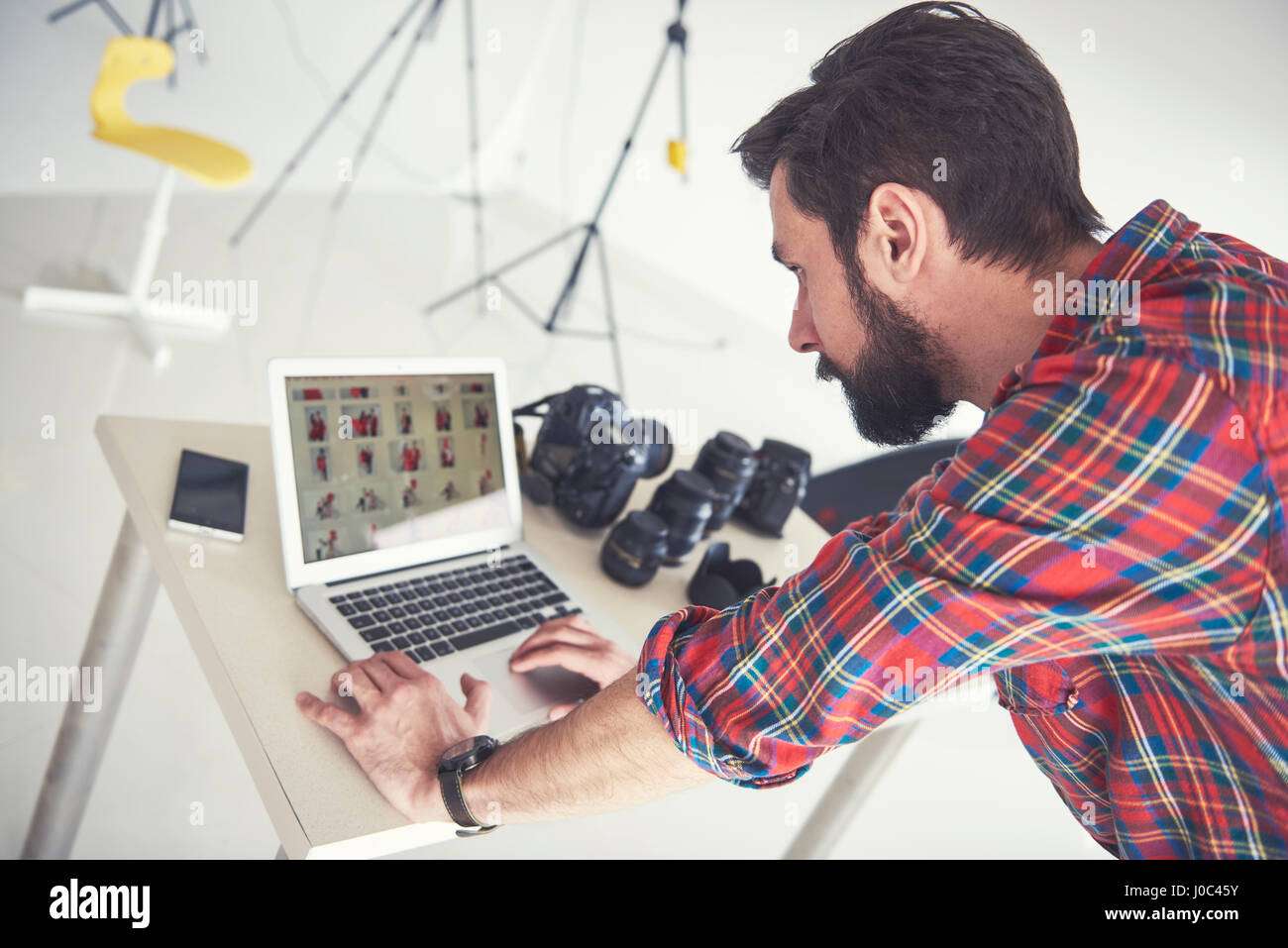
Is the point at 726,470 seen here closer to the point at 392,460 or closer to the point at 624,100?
the point at 392,460

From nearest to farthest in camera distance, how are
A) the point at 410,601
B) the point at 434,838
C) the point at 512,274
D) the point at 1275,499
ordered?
the point at 1275,499 < the point at 434,838 < the point at 410,601 < the point at 512,274

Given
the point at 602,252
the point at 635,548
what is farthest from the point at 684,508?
the point at 602,252

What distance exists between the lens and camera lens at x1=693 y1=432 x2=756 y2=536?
139cm

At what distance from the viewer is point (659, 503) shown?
4.26 feet

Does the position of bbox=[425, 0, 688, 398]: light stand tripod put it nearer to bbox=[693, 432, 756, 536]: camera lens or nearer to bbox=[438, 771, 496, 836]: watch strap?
bbox=[693, 432, 756, 536]: camera lens

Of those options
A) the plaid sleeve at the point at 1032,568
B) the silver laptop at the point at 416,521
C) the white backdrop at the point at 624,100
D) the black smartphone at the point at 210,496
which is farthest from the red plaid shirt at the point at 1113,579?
the white backdrop at the point at 624,100

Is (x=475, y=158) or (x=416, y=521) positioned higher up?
(x=475, y=158)

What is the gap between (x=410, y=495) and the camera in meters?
1.13

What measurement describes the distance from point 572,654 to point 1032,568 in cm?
53

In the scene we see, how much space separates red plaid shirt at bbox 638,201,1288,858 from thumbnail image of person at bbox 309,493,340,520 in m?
0.47

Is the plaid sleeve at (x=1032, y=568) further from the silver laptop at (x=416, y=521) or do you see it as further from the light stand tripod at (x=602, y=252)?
the light stand tripod at (x=602, y=252)
